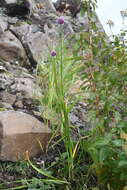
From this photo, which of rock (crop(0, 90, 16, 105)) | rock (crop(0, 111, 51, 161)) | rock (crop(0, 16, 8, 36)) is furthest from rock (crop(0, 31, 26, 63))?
rock (crop(0, 111, 51, 161))

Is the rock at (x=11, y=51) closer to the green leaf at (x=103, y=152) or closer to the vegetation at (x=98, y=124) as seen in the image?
the vegetation at (x=98, y=124)

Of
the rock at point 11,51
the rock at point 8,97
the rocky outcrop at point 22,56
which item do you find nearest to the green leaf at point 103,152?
the rocky outcrop at point 22,56

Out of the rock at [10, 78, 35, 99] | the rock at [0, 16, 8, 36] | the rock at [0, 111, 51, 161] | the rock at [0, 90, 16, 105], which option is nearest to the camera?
the rock at [0, 111, 51, 161]

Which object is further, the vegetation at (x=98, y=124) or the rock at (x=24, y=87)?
the rock at (x=24, y=87)

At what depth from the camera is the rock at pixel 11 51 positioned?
162 inches

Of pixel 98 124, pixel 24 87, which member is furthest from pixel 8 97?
pixel 98 124

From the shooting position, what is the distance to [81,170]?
6.06 feet

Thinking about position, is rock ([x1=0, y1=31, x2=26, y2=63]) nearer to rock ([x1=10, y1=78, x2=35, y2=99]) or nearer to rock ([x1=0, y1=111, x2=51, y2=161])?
rock ([x1=10, y1=78, x2=35, y2=99])

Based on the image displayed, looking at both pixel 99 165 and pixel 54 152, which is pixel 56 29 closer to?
pixel 54 152

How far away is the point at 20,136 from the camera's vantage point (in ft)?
6.40

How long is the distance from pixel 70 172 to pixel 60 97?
504 mm

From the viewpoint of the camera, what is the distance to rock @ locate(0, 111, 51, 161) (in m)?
1.90

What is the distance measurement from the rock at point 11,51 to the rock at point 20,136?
2.19 m

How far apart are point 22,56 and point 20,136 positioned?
2.48 meters
